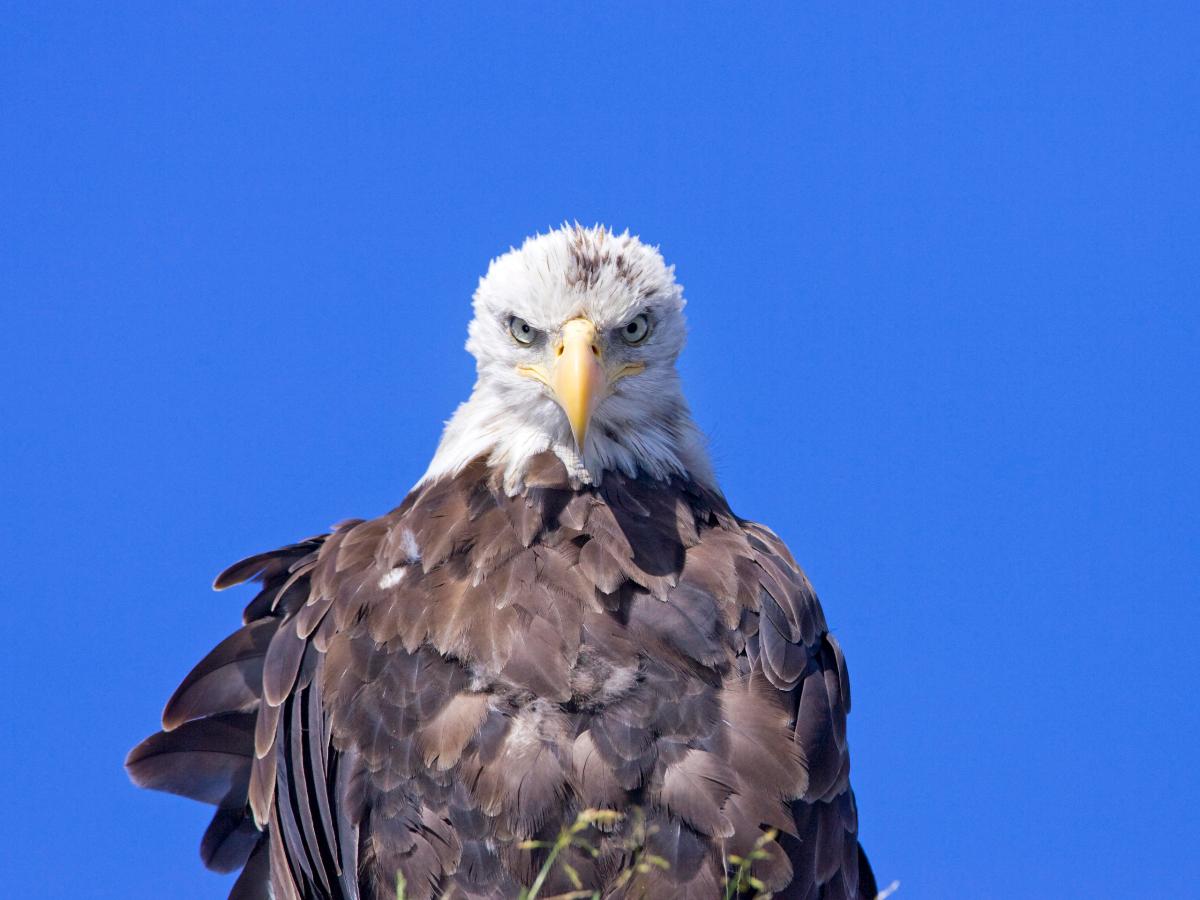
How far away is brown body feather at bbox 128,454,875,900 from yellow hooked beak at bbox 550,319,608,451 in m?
0.29

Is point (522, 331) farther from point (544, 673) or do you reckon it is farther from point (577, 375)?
point (544, 673)

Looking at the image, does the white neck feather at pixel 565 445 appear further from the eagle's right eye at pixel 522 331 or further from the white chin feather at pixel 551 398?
the eagle's right eye at pixel 522 331

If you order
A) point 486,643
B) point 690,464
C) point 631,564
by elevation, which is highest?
point 690,464

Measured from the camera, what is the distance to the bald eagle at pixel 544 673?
4852 mm

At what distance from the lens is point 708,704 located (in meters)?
5.05

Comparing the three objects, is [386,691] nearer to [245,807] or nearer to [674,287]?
[245,807]

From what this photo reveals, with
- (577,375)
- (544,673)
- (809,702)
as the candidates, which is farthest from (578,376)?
(809,702)

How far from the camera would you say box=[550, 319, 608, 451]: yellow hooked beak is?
5.38m

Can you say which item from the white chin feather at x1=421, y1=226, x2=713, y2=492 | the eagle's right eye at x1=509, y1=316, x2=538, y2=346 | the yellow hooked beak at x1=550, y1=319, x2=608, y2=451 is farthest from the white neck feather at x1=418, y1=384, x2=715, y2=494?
the eagle's right eye at x1=509, y1=316, x2=538, y2=346

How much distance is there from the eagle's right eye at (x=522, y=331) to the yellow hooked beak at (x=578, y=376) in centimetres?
18

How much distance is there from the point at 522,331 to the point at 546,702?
1607mm

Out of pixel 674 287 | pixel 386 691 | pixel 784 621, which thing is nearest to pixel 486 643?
pixel 386 691

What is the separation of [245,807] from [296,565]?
3.40 feet

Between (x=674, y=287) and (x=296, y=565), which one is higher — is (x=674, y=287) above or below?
above
